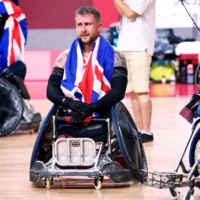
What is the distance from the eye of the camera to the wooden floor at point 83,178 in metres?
4.44

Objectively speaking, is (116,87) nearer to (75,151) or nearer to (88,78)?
(88,78)

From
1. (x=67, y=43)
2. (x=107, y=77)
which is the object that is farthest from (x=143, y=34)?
(x=67, y=43)

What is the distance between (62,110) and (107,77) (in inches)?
14.1

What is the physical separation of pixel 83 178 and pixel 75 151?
40cm

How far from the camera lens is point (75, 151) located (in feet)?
15.4

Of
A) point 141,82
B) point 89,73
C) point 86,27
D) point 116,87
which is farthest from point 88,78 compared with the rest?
point 141,82

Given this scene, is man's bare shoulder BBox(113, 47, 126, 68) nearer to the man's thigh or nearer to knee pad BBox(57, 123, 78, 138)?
knee pad BBox(57, 123, 78, 138)

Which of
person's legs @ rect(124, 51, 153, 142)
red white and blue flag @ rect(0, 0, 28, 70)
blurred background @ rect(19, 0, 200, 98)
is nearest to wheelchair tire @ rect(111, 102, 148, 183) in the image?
person's legs @ rect(124, 51, 153, 142)

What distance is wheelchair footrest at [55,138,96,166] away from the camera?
15.3 feet

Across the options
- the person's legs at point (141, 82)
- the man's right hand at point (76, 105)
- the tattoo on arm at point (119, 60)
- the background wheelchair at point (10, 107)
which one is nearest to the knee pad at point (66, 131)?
the man's right hand at point (76, 105)

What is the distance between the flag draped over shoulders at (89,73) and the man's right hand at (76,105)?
0.08 meters

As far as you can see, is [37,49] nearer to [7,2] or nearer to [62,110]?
[7,2]

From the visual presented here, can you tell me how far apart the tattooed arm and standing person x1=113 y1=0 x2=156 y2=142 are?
1.54m

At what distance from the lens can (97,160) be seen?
4625 millimetres
